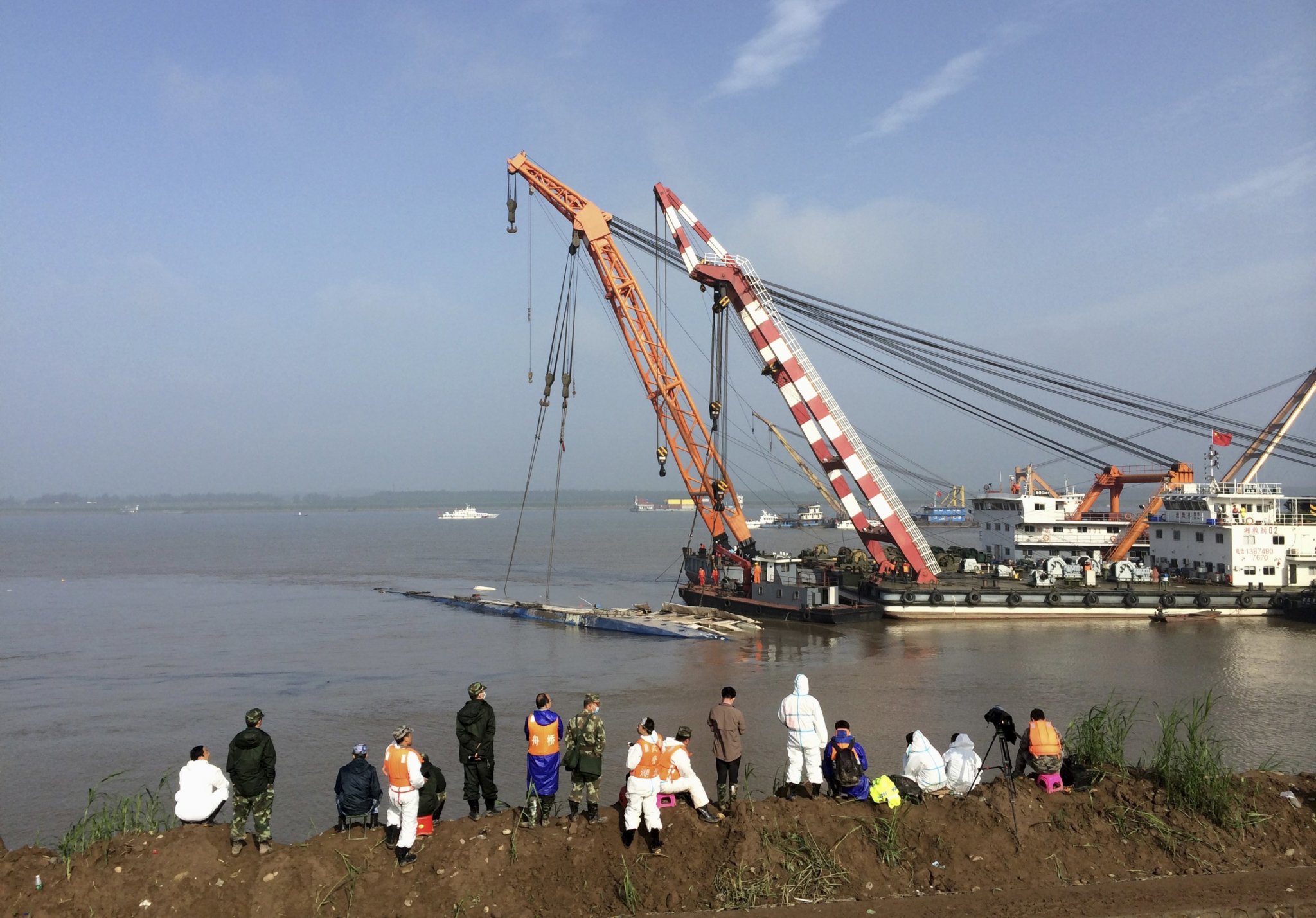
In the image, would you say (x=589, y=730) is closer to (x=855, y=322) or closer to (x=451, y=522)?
(x=855, y=322)

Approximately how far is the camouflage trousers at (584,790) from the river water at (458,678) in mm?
4158

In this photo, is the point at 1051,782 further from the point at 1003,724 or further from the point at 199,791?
the point at 199,791

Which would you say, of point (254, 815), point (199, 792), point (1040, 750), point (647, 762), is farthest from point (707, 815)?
point (199, 792)

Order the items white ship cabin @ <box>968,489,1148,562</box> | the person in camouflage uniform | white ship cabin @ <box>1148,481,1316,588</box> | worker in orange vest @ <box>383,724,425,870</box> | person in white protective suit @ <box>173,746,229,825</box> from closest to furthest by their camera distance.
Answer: worker in orange vest @ <box>383,724,425,870</box>, person in white protective suit @ <box>173,746,229,825</box>, the person in camouflage uniform, white ship cabin @ <box>1148,481,1316,588</box>, white ship cabin @ <box>968,489,1148,562</box>

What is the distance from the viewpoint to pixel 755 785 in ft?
43.7

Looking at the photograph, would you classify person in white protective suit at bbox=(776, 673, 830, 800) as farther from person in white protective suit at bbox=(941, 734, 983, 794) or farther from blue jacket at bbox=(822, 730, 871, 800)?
person in white protective suit at bbox=(941, 734, 983, 794)

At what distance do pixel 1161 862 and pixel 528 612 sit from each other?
1185 inches

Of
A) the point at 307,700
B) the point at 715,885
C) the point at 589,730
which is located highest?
the point at 589,730

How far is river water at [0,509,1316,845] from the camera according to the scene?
16406mm

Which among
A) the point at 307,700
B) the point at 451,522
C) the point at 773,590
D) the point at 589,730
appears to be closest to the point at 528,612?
the point at 773,590

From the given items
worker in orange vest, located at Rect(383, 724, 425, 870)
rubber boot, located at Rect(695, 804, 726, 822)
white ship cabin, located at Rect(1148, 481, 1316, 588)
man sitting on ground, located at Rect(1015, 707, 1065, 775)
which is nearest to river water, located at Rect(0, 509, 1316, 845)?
white ship cabin, located at Rect(1148, 481, 1316, 588)

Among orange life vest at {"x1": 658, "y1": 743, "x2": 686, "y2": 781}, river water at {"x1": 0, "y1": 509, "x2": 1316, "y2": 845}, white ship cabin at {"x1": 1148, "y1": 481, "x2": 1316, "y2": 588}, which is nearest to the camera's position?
orange life vest at {"x1": 658, "y1": 743, "x2": 686, "y2": 781}

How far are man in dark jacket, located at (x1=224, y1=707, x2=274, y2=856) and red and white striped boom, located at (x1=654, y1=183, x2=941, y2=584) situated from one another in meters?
30.1

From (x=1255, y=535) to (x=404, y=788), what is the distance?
38593 millimetres
